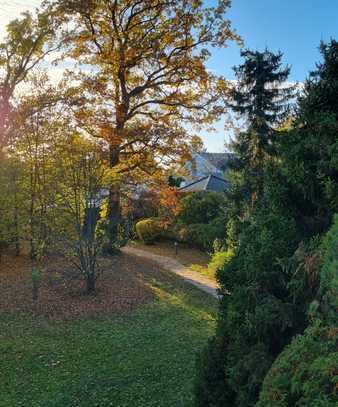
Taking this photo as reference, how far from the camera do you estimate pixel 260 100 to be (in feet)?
46.3

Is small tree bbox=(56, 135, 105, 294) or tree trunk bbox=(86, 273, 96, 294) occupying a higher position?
small tree bbox=(56, 135, 105, 294)

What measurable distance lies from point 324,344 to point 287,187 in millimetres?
1694

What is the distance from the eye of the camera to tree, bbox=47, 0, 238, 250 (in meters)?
13.8

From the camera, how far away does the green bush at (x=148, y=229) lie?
826 inches

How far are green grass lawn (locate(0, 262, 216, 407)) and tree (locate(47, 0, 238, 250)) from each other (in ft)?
18.8

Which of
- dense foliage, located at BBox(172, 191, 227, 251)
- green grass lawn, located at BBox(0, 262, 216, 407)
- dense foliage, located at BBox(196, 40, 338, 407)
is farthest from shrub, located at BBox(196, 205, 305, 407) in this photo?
dense foliage, located at BBox(172, 191, 227, 251)

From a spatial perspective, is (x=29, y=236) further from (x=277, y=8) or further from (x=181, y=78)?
(x=277, y=8)

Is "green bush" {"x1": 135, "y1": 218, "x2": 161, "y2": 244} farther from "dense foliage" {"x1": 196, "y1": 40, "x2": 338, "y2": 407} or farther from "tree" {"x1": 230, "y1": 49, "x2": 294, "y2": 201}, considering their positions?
"dense foliage" {"x1": 196, "y1": 40, "x2": 338, "y2": 407}

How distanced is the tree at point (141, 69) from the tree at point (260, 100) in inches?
37.8

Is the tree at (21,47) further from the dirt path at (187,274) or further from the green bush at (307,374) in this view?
the green bush at (307,374)

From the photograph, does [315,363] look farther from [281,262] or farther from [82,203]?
[82,203]

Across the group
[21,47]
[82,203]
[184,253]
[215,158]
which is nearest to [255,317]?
[82,203]

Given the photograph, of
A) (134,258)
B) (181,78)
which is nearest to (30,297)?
(134,258)

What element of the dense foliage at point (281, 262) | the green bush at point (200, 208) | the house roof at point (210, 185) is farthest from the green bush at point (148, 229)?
the dense foliage at point (281, 262)
